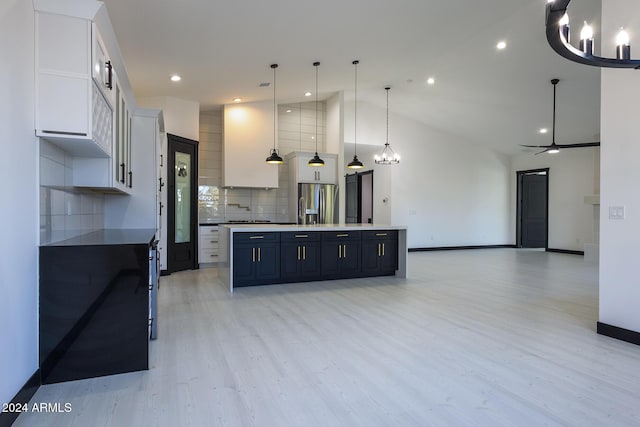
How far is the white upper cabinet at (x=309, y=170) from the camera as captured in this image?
7926 millimetres

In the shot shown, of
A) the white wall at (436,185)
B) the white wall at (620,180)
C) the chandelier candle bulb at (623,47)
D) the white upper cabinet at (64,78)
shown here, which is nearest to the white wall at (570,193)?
the white wall at (436,185)

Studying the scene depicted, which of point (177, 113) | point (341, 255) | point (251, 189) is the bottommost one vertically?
point (341, 255)

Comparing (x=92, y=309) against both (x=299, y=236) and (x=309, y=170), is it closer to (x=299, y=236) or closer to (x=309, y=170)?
(x=299, y=236)

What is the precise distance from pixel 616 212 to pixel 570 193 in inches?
310

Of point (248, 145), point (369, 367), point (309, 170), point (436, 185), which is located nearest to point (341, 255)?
point (309, 170)

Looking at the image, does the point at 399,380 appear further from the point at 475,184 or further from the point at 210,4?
the point at 475,184

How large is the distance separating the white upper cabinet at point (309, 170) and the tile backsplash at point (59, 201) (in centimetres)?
466

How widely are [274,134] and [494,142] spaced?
6755mm

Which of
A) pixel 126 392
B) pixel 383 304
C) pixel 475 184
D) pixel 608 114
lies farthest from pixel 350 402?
pixel 475 184

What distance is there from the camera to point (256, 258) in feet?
17.4

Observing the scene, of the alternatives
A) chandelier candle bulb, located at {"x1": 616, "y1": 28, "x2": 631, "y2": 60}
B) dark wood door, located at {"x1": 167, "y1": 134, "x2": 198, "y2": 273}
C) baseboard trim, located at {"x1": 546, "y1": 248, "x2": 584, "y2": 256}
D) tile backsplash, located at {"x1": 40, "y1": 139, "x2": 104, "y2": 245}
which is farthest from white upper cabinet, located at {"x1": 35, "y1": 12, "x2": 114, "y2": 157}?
baseboard trim, located at {"x1": 546, "y1": 248, "x2": 584, "y2": 256}

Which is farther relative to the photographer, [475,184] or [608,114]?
[475,184]

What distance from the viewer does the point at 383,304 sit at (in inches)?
174

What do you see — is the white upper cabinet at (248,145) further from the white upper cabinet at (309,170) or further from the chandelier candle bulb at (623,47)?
the chandelier candle bulb at (623,47)
